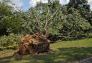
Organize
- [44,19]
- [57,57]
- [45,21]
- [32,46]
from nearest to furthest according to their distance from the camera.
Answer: [57,57]
[32,46]
[45,21]
[44,19]

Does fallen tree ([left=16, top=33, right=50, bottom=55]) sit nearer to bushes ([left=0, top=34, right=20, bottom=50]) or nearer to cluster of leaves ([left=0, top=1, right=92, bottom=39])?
cluster of leaves ([left=0, top=1, right=92, bottom=39])

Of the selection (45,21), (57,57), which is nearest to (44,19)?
(45,21)

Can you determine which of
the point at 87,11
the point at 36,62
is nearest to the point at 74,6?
the point at 87,11

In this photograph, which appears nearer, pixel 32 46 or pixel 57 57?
pixel 57 57

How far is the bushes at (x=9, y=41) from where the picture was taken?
28.4 metres

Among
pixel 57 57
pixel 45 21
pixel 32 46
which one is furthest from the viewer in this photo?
pixel 45 21

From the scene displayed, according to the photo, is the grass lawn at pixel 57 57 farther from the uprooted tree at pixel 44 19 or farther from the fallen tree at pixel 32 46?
the uprooted tree at pixel 44 19

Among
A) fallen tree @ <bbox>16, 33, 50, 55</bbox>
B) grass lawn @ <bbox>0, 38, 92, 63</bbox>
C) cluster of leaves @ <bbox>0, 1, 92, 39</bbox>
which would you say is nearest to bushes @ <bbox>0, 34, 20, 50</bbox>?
cluster of leaves @ <bbox>0, 1, 92, 39</bbox>

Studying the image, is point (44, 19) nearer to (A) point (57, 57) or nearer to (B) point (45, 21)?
(B) point (45, 21)

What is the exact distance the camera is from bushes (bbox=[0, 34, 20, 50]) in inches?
1116

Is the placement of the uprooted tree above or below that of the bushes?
above

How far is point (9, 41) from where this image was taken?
28.7m

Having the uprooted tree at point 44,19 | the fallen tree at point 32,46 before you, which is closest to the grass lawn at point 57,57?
the fallen tree at point 32,46

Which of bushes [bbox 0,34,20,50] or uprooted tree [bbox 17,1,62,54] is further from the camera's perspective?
uprooted tree [bbox 17,1,62,54]
